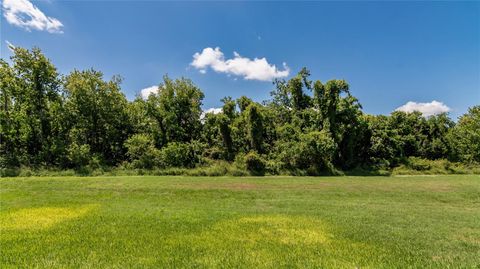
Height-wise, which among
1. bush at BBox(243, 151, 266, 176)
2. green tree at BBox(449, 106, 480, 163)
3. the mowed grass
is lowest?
the mowed grass

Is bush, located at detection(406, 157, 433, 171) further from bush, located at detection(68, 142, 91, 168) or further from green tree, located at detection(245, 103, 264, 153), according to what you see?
bush, located at detection(68, 142, 91, 168)

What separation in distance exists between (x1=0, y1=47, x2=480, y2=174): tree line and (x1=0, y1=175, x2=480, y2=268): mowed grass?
15.0 m

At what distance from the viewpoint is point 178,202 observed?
41.3ft

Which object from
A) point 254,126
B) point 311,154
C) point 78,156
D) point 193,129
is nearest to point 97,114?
point 78,156

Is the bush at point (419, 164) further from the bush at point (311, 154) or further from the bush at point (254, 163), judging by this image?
the bush at point (254, 163)

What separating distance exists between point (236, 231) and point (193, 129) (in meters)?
28.6

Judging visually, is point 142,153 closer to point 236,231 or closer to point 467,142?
point 236,231

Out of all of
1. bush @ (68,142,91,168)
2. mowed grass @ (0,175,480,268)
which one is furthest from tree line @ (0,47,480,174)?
mowed grass @ (0,175,480,268)

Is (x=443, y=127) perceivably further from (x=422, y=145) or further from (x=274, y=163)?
(x=274, y=163)

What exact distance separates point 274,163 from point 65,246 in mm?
23553

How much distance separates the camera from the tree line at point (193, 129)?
28672 mm

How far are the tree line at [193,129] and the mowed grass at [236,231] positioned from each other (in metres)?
15.0

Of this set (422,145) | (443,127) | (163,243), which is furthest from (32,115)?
(443,127)

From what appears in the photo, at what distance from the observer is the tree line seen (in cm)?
2867
